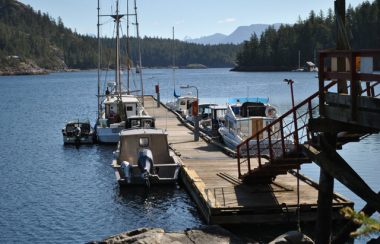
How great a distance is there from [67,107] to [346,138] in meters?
83.0

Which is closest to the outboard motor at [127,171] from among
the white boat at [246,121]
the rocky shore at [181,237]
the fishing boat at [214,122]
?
the white boat at [246,121]

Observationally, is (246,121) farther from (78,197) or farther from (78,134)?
(78,134)

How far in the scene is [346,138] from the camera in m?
18.0

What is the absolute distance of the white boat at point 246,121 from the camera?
39.0 meters

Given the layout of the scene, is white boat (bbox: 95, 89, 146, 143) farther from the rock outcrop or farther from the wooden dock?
the rock outcrop

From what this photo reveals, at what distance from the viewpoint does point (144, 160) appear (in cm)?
3047

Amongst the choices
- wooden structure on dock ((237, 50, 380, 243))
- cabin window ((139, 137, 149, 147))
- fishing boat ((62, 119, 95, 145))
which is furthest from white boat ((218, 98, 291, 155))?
wooden structure on dock ((237, 50, 380, 243))

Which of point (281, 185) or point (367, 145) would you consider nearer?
point (281, 185)

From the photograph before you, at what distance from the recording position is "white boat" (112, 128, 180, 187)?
30.5m

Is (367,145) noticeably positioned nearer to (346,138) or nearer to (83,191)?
(83,191)

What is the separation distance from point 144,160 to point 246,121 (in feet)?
37.9

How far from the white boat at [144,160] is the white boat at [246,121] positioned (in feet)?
20.6

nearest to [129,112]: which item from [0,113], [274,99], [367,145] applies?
[367,145]

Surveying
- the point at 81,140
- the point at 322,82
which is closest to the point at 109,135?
the point at 81,140
